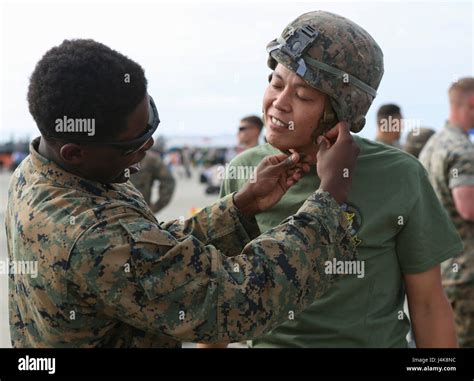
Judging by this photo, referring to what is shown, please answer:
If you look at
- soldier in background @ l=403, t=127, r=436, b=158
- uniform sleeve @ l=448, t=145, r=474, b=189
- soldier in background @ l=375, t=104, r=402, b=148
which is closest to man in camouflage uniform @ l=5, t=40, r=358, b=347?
uniform sleeve @ l=448, t=145, r=474, b=189

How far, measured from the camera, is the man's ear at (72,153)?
1906 millimetres

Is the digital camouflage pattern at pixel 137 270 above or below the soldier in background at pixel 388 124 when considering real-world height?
below

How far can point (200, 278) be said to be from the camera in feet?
5.94

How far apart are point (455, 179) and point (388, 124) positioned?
Answer: 239 cm

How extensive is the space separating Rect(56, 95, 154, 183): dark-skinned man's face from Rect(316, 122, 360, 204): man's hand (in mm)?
533

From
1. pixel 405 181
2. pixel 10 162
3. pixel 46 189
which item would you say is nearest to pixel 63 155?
pixel 46 189

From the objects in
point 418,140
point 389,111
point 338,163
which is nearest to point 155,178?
point 389,111

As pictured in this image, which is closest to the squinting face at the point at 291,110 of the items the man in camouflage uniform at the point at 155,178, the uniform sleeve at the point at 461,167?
the uniform sleeve at the point at 461,167

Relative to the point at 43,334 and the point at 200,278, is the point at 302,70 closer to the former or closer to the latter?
the point at 200,278

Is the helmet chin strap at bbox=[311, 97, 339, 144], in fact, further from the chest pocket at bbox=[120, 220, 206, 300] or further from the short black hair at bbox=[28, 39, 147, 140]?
the chest pocket at bbox=[120, 220, 206, 300]

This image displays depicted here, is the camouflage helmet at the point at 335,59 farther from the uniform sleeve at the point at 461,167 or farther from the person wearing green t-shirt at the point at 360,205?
the uniform sleeve at the point at 461,167

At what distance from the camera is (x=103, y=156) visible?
1.94 meters

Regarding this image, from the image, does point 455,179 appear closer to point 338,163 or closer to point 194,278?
point 338,163
